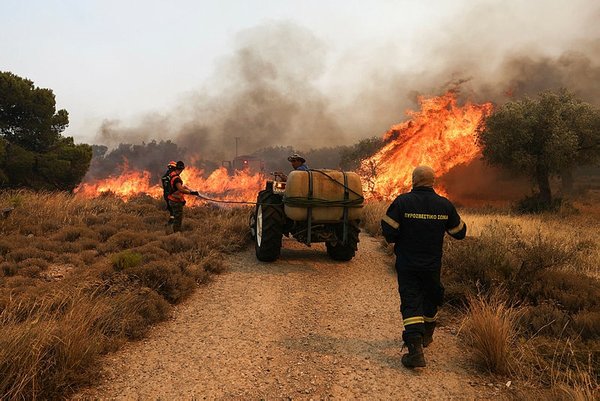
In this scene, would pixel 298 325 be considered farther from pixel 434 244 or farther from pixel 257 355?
pixel 434 244

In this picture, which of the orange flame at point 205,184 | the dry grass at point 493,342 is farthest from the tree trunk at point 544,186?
the dry grass at point 493,342

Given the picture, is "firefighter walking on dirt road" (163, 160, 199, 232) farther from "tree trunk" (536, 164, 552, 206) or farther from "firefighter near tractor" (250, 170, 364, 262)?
"tree trunk" (536, 164, 552, 206)

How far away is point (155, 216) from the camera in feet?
43.7

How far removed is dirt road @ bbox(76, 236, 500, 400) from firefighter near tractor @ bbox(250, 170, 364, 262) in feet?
4.86

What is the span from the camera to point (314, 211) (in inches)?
328

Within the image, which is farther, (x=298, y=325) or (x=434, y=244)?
(x=298, y=325)

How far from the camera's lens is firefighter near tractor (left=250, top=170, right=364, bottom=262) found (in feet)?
26.9

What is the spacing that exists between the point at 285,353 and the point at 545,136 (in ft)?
76.3

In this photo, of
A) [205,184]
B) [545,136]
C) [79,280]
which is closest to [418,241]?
[79,280]

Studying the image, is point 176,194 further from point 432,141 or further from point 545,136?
point 545,136

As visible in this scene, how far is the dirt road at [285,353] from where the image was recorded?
149 inches

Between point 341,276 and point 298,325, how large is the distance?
2.84 m

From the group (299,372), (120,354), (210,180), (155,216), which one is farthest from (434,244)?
(210,180)

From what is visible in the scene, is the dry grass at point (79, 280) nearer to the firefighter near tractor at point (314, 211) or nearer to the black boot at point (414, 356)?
the firefighter near tractor at point (314, 211)
